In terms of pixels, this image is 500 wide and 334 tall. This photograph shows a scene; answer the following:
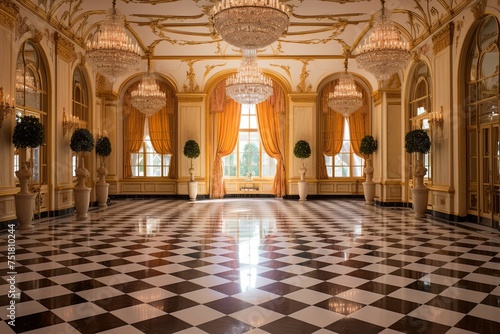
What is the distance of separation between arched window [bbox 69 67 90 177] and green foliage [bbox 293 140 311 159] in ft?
22.6

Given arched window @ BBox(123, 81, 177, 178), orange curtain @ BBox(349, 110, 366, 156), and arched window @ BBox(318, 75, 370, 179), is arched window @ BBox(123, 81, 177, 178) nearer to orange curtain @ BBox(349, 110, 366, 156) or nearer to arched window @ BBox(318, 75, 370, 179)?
arched window @ BBox(318, 75, 370, 179)

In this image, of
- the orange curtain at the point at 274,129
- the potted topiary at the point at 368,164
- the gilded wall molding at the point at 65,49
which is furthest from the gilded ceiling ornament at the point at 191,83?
the potted topiary at the point at 368,164

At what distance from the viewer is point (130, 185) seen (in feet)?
52.9

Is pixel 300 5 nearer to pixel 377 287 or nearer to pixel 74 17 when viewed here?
pixel 74 17

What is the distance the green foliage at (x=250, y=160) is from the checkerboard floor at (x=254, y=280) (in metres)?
8.33

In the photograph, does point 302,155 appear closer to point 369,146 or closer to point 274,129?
point 274,129

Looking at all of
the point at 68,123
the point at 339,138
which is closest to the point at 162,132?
the point at 68,123

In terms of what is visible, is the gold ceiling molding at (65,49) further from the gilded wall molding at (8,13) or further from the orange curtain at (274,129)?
the orange curtain at (274,129)

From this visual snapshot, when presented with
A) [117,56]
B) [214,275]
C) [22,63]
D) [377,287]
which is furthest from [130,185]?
[377,287]

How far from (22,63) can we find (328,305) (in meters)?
8.00

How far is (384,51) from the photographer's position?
798 centimetres

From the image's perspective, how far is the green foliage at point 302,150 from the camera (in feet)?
50.3

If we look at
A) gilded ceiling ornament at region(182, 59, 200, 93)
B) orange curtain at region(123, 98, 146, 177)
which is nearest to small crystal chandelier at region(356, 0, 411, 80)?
gilded ceiling ornament at region(182, 59, 200, 93)

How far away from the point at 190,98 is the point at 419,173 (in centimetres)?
887
